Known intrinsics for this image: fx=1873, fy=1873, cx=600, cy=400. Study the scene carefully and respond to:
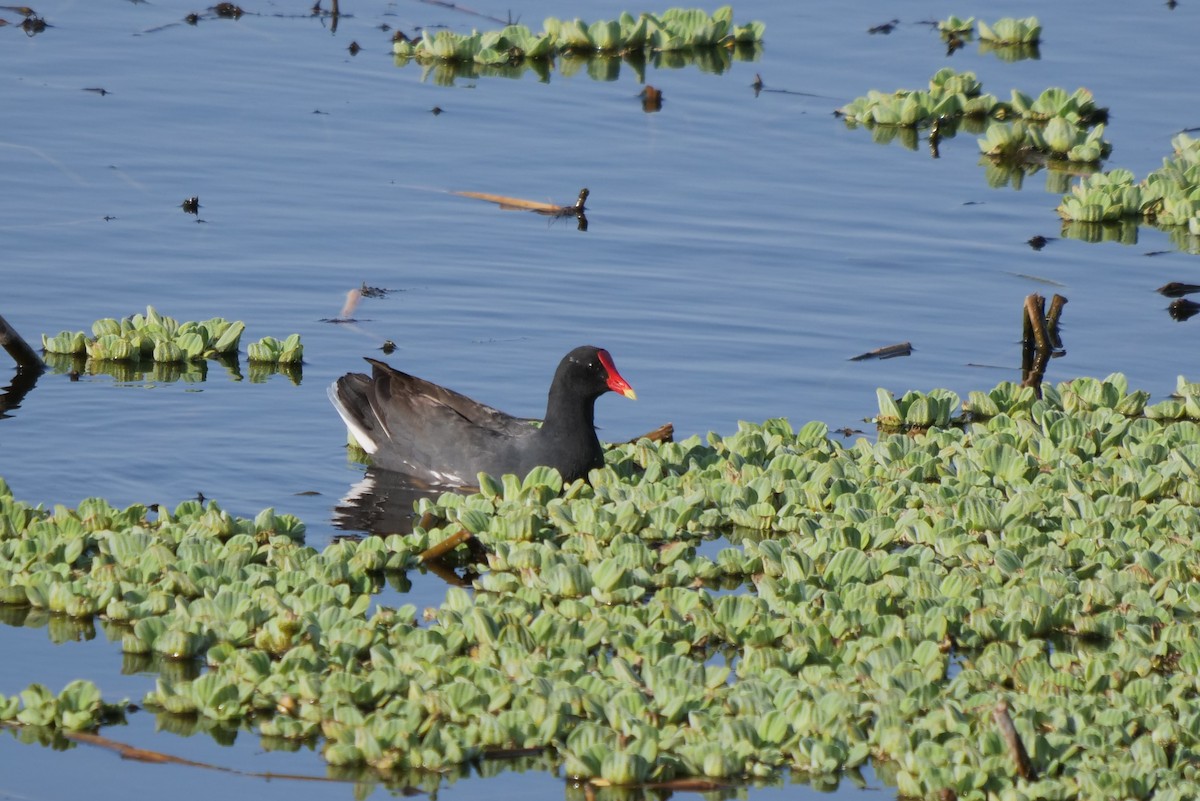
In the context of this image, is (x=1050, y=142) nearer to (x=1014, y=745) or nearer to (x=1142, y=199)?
(x=1142, y=199)

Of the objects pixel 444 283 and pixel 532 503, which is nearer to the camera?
pixel 532 503

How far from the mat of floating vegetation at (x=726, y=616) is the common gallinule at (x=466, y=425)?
0.26 meters

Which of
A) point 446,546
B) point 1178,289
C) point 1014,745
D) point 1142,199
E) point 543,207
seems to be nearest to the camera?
point 1014,745

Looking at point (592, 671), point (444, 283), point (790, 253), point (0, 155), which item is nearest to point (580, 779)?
point (592, 671)

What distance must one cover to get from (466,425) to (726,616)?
272 cm

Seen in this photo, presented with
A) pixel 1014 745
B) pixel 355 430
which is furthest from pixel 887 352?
pixel 1014 745

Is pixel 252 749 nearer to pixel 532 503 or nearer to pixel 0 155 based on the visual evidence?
pixel 532 503

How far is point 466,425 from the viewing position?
396 inches

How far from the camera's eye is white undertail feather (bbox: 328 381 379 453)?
10461 millimetres

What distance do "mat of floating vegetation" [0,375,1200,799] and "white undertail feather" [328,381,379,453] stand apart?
1149 mm

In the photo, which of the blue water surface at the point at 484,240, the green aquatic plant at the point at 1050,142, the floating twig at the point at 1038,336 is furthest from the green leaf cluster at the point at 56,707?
the green aquatic plant at the point at 1050,142

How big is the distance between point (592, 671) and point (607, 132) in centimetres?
977

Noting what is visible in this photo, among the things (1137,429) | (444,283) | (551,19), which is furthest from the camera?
(551,19)

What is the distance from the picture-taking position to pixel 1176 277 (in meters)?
13.8
